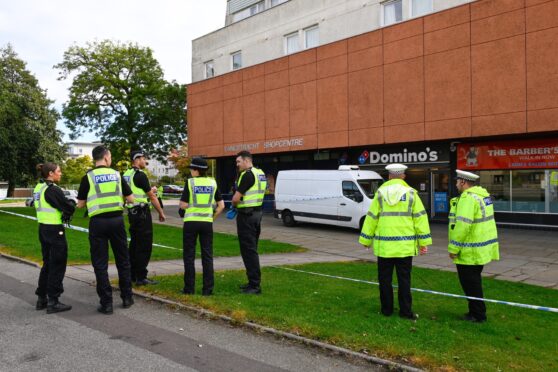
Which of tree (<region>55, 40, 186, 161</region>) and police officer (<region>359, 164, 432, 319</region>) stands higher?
tree (<region>55, 40, 186, 161</region>)

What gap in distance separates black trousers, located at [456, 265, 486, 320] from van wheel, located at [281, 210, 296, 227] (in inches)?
530

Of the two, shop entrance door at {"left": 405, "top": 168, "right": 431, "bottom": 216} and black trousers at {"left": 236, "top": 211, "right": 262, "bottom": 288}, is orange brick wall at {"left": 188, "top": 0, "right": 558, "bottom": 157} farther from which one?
black trousers at {"left": 236, "top": 211, "right": 262, "bottom": 288}

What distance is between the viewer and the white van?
54.9 feet

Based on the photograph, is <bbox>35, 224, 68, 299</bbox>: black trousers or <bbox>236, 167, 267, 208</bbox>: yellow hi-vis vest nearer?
→ <bbox>35, 224, 68, 299</bbox>: black trousers

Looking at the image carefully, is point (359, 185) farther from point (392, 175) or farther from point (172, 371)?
point (172, 371)

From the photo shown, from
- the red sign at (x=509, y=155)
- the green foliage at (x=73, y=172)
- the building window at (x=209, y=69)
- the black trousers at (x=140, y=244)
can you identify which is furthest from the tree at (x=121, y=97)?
the green foliage at (x=73, y=172)

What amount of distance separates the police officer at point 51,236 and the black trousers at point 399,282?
3.86 metres

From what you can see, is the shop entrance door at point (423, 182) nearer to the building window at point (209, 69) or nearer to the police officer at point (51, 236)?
the building window at point (209, 69)

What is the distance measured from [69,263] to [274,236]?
26.2ft

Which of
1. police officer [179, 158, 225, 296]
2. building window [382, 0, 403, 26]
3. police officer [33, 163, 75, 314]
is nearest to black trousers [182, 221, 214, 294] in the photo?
police officer [179, 158, 225, 296]

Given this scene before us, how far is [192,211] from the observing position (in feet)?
21.5

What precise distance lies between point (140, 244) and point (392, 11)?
16791mm

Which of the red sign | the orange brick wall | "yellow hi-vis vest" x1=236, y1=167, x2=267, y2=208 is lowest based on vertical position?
"yellow hi-vis vest" x1=236, y1=167, x2=267, y2=208

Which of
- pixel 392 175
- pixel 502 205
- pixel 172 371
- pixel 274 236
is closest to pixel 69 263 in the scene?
pixel 172 371
